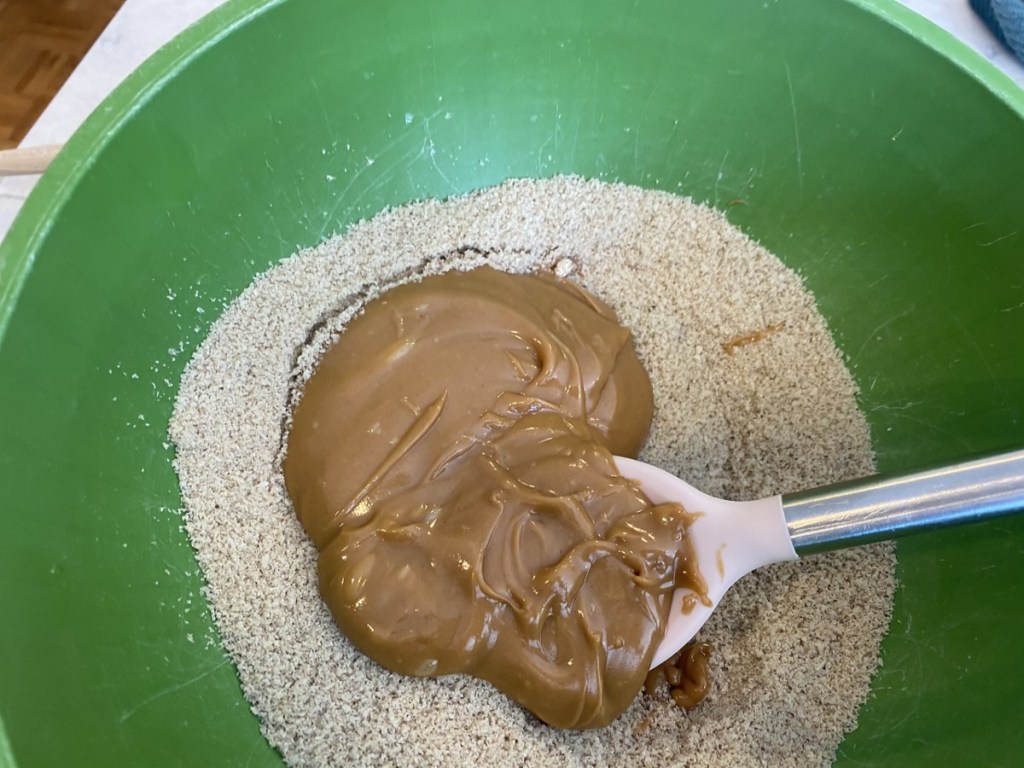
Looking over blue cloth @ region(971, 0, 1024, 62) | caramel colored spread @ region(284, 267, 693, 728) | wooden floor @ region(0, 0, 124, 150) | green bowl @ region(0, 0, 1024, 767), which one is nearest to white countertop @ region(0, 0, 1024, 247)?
blue cloth @ region(971, 0, 1024, 62)

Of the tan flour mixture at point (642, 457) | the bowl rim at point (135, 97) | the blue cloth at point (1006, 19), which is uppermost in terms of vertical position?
the bowl rim at point (135, 97)

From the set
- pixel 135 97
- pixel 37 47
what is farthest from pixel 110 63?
pixel 135 97

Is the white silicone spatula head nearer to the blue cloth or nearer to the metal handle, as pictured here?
the metal handle

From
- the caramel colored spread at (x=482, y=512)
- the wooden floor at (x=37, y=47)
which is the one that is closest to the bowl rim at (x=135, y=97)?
the caramel colored spread at (x=482, y=512)

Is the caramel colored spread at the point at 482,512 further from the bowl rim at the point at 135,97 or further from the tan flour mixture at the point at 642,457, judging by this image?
the bowl rim at the point at 135,97

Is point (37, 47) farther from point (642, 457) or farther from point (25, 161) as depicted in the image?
point (642, 457)

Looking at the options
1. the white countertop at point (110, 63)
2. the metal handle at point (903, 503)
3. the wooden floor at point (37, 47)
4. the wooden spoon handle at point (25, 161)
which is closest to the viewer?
the metal handle at point (903, 503)
